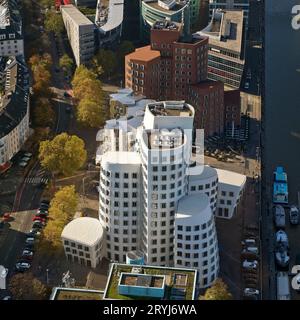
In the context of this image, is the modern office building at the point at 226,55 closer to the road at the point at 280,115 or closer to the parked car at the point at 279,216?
the road at the point at 280,115

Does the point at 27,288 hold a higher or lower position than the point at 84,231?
lower

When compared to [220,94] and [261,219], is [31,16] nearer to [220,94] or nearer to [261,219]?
[220,94]

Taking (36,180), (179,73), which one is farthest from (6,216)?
(179,73)

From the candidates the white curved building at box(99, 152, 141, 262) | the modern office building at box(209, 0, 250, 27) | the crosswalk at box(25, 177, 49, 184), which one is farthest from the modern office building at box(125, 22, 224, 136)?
the modern office building at box(209, 0, 250, 27)

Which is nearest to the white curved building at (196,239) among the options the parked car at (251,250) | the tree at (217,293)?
the tree at (217,293)

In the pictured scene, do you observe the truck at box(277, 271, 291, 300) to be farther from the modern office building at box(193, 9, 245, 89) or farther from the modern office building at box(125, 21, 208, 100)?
the modern office building at box(193, 9, 245, 89)

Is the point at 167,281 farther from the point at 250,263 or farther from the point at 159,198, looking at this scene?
the point at 250,263
